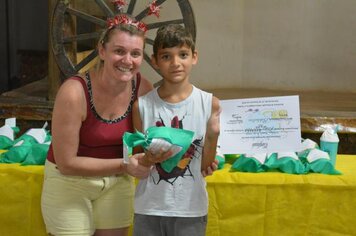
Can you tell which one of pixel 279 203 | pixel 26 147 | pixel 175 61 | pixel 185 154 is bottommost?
pixel 279 203

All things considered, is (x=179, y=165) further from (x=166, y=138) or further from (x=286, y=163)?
(x=286, y=163)

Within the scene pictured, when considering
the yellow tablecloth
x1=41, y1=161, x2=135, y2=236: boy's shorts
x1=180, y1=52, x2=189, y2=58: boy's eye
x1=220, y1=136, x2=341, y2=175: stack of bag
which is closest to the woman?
x1=41, y1=161, x2=135, y2=236: boy's shorts

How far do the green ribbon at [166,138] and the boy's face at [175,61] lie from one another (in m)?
0.17

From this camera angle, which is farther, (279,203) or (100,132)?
(279,203)

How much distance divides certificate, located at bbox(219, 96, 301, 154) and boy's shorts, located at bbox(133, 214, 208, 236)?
1.47ft

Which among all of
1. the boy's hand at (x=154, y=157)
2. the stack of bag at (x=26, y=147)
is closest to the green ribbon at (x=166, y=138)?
the boy's hand at (x=154, y=157)

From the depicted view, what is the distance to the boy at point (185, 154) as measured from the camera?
1583mm

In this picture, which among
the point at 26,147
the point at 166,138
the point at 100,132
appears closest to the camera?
the point at 166,138

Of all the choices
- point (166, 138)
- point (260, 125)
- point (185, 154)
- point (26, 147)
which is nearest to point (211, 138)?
point (185, 154)

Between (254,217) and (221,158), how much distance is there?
0.27m

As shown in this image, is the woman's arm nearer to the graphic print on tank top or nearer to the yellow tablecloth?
the graphic print on tank top

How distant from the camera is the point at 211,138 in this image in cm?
161

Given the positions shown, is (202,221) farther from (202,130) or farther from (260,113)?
(260,113)

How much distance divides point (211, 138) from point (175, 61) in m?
0.25
